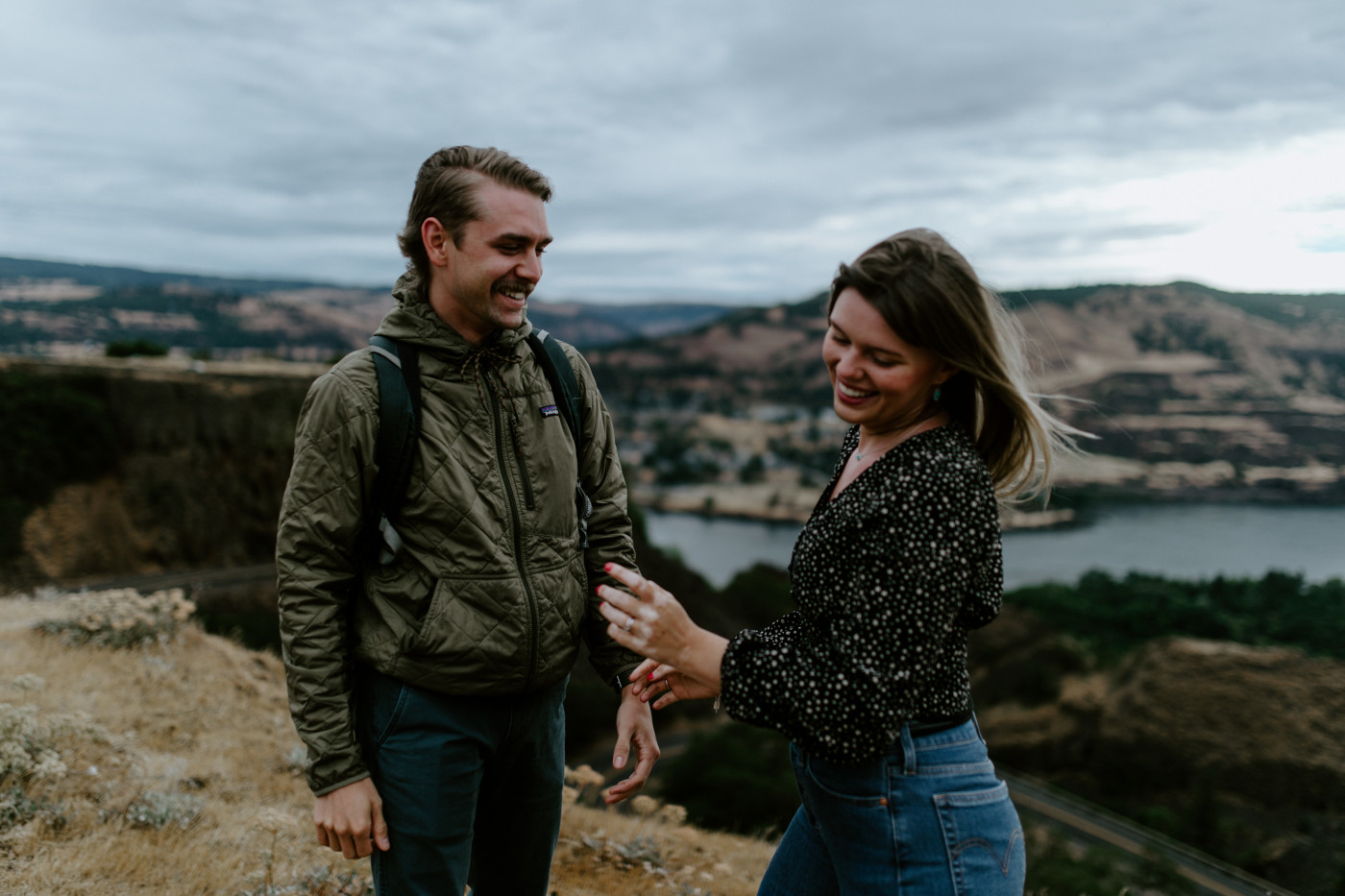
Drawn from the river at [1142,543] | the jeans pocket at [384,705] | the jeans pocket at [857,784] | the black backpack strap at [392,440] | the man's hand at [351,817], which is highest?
the black backpack strap at [392,440]

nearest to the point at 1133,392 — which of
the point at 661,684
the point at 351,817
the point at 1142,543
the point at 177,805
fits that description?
the point at 1142,543

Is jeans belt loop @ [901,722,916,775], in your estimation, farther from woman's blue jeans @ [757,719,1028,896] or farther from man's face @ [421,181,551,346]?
man's face @ [421,181,551,346]

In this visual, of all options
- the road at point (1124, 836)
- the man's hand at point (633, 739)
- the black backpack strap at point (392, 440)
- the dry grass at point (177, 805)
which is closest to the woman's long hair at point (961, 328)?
the black backpack strap at point (392, 440)

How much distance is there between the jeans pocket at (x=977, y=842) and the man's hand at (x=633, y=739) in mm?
878

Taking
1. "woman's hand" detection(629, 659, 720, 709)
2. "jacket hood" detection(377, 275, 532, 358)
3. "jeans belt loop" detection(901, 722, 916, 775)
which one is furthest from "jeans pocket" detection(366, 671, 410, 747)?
"jeans belt loop" detection(901, 722, 916, 775)

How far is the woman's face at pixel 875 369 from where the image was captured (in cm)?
155

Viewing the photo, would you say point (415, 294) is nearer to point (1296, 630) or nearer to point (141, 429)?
point (141, 429)

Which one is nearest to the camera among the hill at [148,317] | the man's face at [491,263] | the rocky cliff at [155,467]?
the man's face at [491,263]

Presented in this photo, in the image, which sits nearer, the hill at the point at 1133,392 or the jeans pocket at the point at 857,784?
the jeans pocket at the point at 857,784

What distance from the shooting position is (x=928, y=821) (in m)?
1.51

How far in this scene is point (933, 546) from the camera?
141 cm

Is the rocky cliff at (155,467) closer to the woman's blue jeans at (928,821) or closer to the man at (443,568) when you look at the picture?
the man at (443,568)

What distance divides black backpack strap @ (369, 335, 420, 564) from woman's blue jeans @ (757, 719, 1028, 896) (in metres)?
1.15

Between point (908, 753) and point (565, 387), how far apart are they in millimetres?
1316
